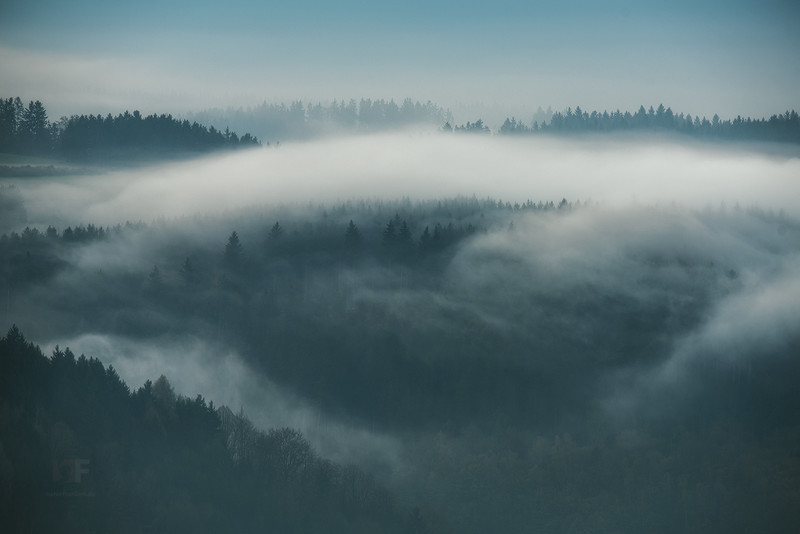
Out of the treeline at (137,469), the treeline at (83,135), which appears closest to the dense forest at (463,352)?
the treeline at (137,469)

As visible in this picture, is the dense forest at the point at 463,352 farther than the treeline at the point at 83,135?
No

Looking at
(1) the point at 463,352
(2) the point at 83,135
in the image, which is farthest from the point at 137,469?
(2) the point at 83,135

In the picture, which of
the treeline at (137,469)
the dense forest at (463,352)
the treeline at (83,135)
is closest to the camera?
the treeline at (137,469)

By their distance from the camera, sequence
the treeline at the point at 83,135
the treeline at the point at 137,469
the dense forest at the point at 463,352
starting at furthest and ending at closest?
1. the treeline at the point at 83,135
2. the dense forest at the point at 463,352
3. the treeline at the point at 137,469

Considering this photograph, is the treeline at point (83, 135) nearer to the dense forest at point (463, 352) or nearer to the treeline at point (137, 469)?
the dense forest at point (463, 352)

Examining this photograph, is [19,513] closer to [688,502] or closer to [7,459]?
[7,459]
